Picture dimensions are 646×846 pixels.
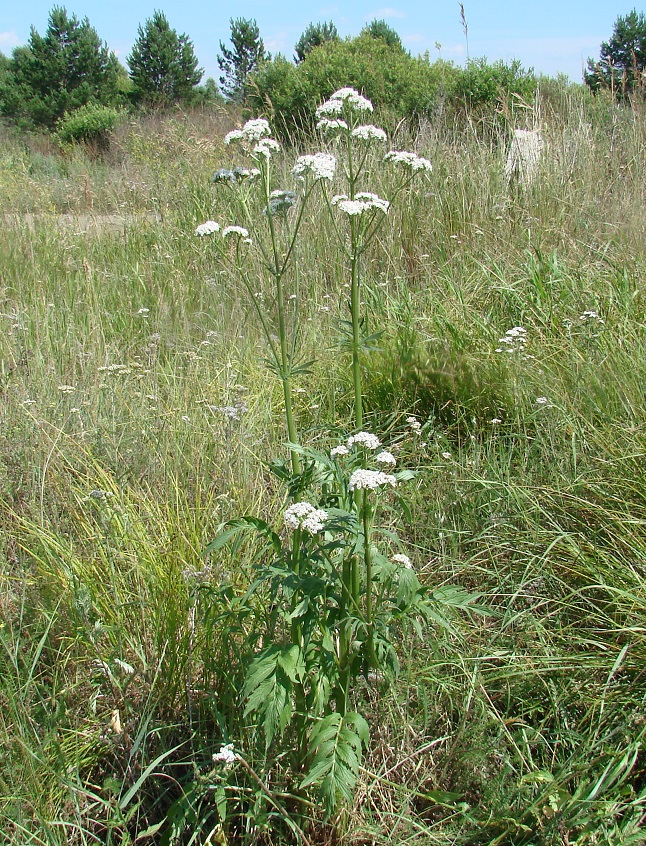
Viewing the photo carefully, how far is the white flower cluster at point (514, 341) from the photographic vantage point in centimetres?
326

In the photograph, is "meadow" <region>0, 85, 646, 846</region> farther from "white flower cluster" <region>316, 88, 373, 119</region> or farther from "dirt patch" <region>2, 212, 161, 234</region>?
"dirt patch" <region>2, 212, 161, 234</region>

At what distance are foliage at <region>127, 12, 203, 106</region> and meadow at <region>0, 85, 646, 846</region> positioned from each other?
1099 inches

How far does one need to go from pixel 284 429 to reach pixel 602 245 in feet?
8.71

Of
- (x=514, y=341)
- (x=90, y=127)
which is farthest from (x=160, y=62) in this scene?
(x=514, y=341)

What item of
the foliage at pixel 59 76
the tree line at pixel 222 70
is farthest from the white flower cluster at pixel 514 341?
the foliage at pixel 59 76

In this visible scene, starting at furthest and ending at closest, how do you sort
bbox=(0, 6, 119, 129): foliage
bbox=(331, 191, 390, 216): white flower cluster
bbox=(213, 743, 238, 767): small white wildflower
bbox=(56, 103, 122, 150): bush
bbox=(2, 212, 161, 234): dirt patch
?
bbox=(0, 6, 119, 129): foliage
bbox=(56, 103, 122, 150): bush
bbox=(2, 212, 161, 234): dirt patch
bbox=(331, 191, 390, 216): white flower cluster
bbox=(213, 743, 238, 767): small white wildflower

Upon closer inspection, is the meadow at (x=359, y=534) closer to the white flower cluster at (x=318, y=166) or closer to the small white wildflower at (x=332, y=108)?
the white flower cluster at (x=318, y=166)

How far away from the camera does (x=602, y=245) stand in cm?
446

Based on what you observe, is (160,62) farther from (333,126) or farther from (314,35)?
(333,126)

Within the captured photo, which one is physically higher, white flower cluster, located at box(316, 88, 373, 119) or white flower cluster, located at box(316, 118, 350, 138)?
white flower cluster, located at box(316, 88, 373, 119)

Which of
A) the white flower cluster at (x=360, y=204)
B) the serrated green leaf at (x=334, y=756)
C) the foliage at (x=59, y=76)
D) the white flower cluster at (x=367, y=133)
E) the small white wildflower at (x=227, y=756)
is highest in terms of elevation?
the foliage at (x=59, y=76)

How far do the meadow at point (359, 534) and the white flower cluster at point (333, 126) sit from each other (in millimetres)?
614

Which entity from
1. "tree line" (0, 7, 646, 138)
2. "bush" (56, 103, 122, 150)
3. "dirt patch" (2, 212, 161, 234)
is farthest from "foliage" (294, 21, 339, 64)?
"dirt patch" (2, 212, 161, 234)

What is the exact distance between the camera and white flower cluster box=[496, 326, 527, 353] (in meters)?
3.26
